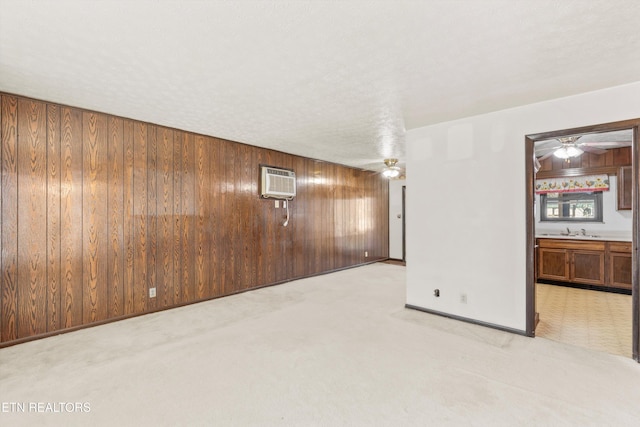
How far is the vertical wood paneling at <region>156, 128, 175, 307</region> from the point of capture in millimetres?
3908

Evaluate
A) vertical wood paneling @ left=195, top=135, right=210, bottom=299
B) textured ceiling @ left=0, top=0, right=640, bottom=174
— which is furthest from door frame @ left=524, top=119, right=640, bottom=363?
vertical wood paneling @ left=195, top=135, right=210, bottom=299

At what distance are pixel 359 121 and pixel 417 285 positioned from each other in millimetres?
2162

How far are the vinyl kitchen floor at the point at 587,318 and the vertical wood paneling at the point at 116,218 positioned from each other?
452 cm

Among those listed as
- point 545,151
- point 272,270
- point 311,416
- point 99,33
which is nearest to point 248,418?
point 311,416

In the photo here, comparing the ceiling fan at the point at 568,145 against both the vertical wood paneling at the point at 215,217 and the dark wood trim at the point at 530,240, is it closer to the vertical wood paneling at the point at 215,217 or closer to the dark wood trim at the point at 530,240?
the dark wood trim at the point at 530,240

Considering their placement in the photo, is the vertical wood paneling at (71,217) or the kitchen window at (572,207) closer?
the vertical wood paneling at (71,217)

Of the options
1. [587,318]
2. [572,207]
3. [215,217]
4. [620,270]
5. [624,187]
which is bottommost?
[587,318]

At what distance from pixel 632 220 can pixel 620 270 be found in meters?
2.41

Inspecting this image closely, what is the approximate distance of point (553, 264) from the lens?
5.16 m


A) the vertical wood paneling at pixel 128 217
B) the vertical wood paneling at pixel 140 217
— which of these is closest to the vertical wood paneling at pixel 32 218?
the vertical wood paneling at pixel 128 217

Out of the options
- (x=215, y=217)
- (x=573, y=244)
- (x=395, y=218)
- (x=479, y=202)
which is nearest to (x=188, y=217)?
(x=215, y=217)

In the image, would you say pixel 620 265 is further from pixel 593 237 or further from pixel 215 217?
pixel 215 217

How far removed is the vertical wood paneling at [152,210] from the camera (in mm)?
3807

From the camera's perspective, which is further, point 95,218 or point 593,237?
point 593,237
